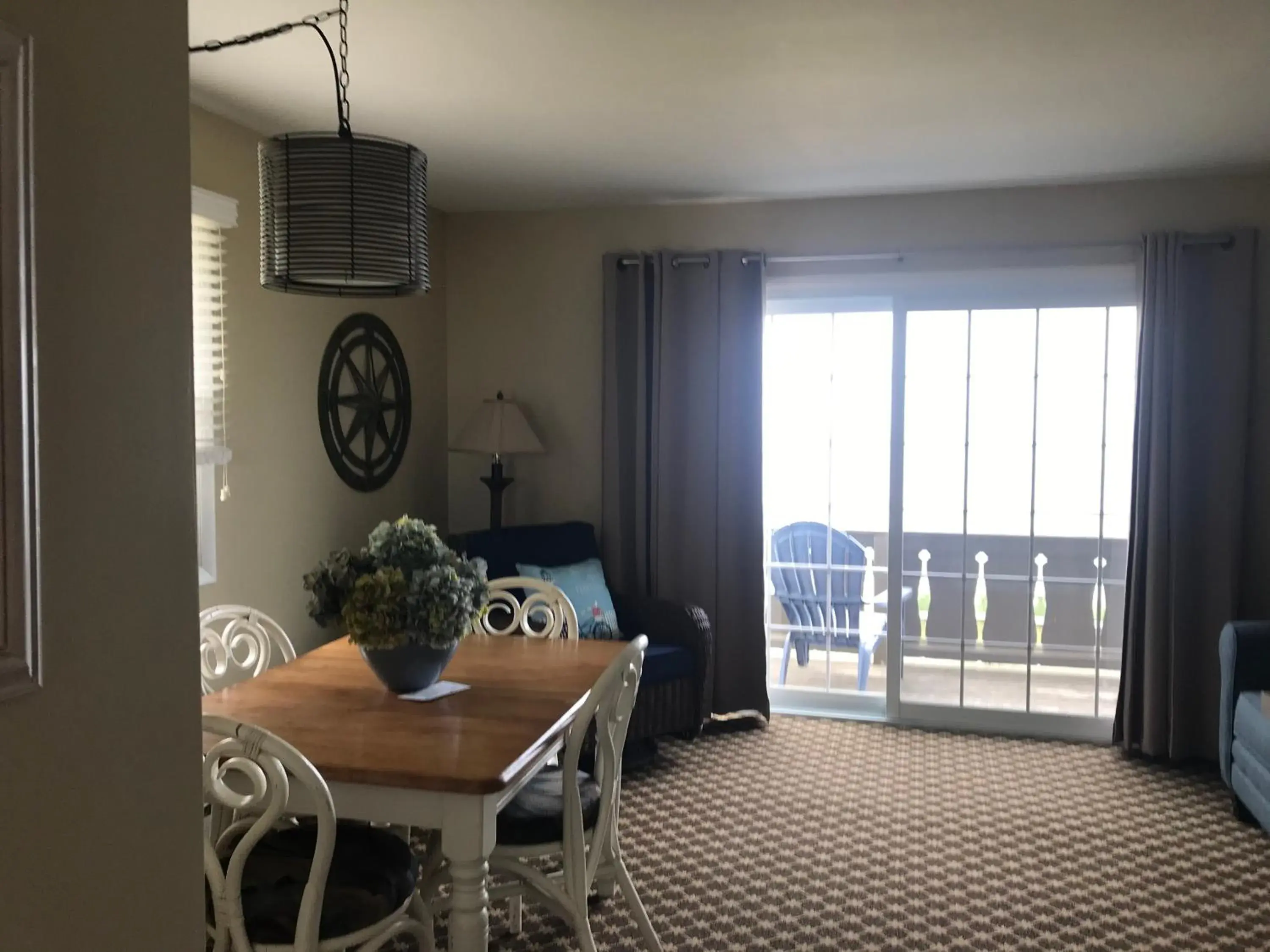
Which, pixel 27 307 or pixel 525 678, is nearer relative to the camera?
pixel 27 307

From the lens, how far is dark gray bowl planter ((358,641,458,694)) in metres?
2.53

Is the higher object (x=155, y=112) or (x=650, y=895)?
(x=155, y=112)

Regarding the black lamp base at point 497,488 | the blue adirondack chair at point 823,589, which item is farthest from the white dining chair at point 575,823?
the blue adirondack chair at point 823,589

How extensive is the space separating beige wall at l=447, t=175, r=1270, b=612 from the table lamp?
0.32 metres

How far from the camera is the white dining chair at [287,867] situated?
1861 millimetres

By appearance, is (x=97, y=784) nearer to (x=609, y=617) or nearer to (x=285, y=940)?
(x=285, y=940)

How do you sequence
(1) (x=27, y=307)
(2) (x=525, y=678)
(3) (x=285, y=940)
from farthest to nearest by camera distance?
(2) (x=525, y=678)
(3) (x=285, y=940)
(1) (x=27, y=307)

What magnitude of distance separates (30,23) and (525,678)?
215 cm

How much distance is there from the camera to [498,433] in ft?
15.5

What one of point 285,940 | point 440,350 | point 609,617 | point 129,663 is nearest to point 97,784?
point 129,663

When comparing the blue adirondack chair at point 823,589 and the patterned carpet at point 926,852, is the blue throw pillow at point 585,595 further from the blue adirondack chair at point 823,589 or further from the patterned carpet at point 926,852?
the blue adirondack chair at point 823,589

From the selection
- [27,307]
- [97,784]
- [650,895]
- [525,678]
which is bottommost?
[650,895]

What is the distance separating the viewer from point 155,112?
3.15 ft

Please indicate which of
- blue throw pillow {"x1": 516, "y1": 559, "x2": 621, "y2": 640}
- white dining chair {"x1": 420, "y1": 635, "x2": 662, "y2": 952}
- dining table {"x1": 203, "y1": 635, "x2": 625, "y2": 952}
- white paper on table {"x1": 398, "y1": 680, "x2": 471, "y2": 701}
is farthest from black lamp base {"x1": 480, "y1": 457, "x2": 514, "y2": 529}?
white dining chair {"x1": 420, "y1": 635, "x2": 662, "y2": 952}
